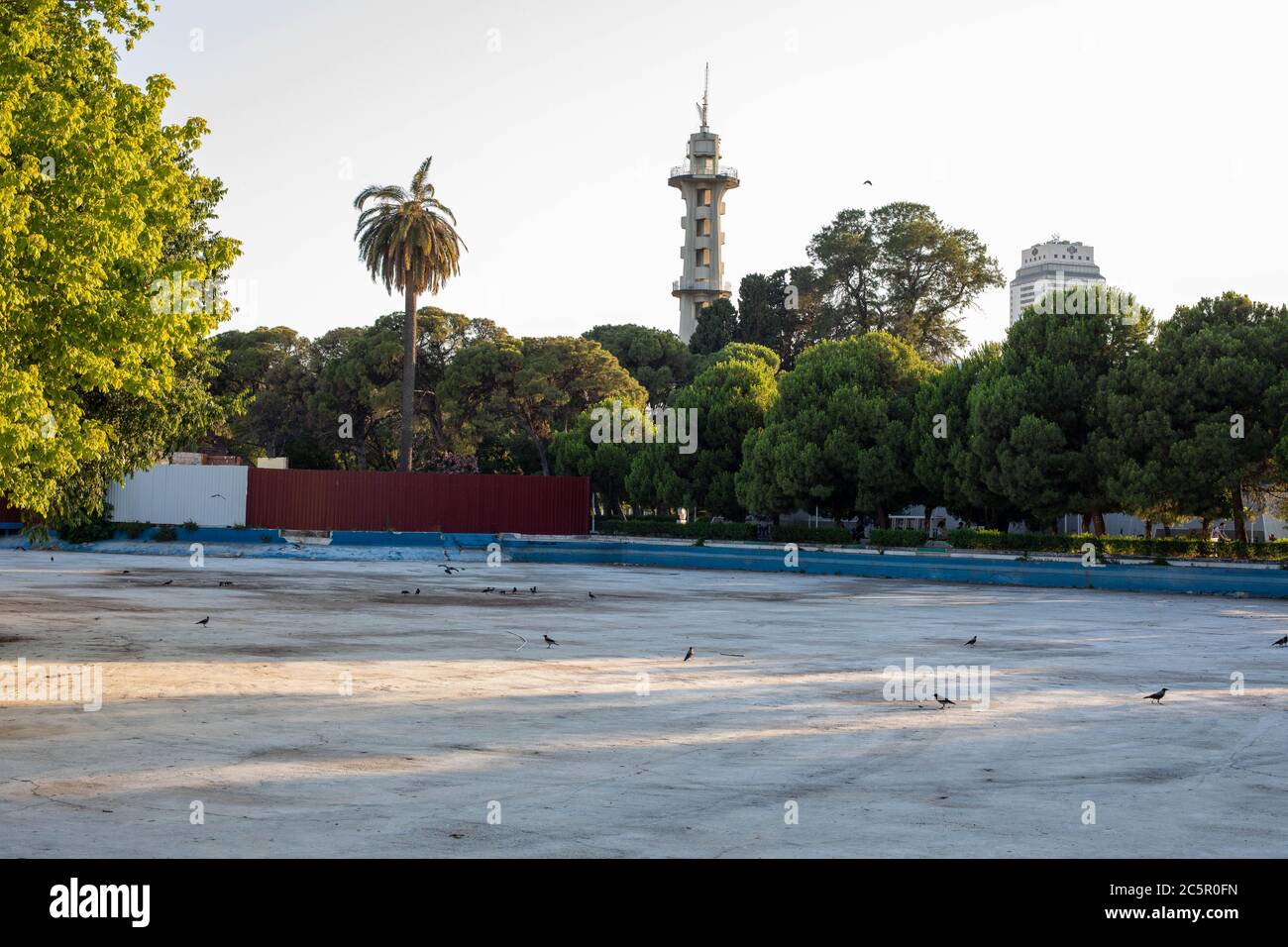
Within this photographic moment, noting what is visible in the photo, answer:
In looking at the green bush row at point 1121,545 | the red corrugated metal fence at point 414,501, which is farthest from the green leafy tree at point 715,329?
the green bush row at point 1121,545

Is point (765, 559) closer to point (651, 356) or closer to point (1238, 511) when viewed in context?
point (1238, 511)

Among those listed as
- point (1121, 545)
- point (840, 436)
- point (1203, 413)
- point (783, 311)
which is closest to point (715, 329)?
point (783, 311)

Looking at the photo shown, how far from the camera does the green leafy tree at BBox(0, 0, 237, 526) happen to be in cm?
1503

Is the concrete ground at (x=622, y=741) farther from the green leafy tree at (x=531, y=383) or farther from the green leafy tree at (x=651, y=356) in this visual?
the green leafy tree at (x=651, y=356)

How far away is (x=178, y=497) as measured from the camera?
52156 millimetres

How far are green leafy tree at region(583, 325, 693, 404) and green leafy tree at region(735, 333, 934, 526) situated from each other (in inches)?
896

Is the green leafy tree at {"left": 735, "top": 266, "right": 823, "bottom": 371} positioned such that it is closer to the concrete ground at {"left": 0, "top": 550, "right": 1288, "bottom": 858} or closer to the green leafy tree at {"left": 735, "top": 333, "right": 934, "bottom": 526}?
the green leafy tree at {"left": 735, "top": 333, "right": 934, "bottom": 526}

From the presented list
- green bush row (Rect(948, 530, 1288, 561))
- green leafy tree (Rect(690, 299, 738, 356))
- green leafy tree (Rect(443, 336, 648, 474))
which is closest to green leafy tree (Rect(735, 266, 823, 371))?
green leafy tree (Rect(690, 299, 738, 356))

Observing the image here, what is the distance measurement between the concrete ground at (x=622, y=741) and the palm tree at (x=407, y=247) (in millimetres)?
35782

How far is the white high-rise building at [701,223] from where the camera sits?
121 metres

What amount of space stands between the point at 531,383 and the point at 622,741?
5906cm

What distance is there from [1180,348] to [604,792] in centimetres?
3730
